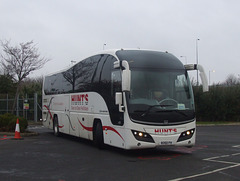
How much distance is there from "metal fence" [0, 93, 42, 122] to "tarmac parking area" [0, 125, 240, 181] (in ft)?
55.0

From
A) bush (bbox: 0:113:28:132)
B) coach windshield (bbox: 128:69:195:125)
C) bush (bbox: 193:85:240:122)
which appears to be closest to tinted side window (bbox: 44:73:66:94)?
bush (bbox: 0:113:28:132)

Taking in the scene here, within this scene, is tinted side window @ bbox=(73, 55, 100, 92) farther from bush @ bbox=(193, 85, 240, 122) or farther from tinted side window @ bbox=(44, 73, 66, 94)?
bush @ bbox=(193, 85, 240, 122)

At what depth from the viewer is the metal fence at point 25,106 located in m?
29.8

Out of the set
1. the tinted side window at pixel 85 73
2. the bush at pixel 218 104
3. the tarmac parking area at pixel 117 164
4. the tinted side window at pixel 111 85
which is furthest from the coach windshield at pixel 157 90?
the bush at pixel 218 104

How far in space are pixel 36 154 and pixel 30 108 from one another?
64.8 ft

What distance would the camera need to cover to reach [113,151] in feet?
40.8

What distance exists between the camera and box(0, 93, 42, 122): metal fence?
29.8 meters

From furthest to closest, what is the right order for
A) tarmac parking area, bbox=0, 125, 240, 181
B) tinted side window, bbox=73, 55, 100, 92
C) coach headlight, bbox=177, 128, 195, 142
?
tinted side window, bbox=73, 55, 100, 92
coach headlight, bbox=177, 128, 195, 142
tarmac parking area, bbox=0, 125, 240, 181

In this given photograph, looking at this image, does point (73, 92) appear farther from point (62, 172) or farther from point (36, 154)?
point (62, 172)

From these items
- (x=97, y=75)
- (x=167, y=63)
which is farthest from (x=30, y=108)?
(x=167, y=63)

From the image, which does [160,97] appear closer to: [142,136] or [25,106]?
[142,136]

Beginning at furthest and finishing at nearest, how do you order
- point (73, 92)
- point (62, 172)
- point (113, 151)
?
point (73, 92)
point (113, 151)
point (62, 172)

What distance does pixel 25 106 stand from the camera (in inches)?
1143

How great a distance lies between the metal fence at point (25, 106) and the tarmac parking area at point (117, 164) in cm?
1677
